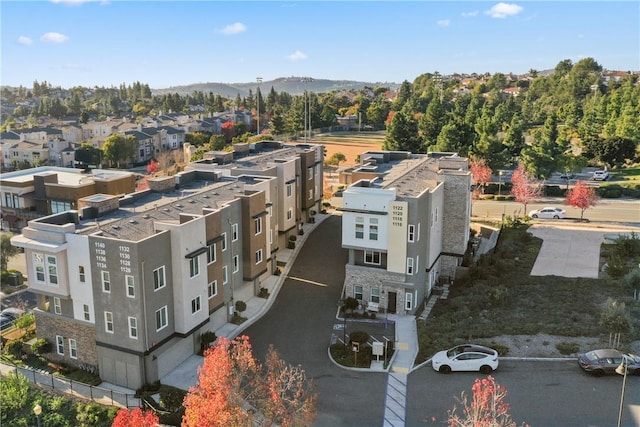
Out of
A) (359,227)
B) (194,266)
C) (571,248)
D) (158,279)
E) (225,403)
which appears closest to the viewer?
(225,403)

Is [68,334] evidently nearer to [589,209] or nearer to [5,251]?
[5,251]

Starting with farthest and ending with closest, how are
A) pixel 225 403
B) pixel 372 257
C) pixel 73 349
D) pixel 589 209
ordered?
pixel 589 209
pixel 372 257
pixel 73 349
pixel 225 403

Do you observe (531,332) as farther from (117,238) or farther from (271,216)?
(117,238)

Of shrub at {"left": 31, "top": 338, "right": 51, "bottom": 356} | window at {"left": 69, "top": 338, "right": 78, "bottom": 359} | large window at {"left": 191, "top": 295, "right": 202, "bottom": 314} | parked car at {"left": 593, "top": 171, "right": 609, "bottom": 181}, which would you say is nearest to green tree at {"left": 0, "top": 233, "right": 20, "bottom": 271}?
shrub at {"left": 31, "top": 338, "right": 51, "bottom": 356}

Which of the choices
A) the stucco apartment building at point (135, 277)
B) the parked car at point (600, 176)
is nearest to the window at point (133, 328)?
the stucco apartment building at point (135, 277)

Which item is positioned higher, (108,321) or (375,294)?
(108,321)

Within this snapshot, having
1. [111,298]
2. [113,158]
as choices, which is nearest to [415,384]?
[111,298]

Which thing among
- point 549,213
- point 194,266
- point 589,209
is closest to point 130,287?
point 194,266
